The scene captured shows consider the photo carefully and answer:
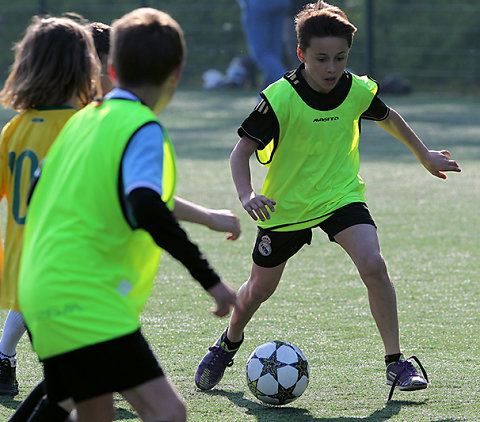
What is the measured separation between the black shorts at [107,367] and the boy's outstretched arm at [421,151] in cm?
227

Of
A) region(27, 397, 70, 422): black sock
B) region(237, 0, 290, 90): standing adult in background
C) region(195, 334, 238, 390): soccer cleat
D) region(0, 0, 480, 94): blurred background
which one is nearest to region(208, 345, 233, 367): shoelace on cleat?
region(195, 334, 238, 390): soccer cleat

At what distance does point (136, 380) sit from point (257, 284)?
1.83 metres

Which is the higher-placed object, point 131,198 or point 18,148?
point 131,198

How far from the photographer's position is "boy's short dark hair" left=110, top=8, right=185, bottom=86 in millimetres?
2779

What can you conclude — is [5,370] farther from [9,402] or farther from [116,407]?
[116,407]

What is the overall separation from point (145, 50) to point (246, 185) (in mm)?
1535

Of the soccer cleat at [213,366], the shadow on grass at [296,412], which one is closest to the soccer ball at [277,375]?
the shadow on grass at [296,412]

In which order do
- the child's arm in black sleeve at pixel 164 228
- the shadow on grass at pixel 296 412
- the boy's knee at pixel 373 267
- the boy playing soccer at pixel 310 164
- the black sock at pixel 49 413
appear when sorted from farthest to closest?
the boy playing soccer at pixel 310 164
the boy's knee at pixel 373 267
the shadow on grass at pixel 296 412
the black sock at pixel 49 413
the child's arm in black sleeve at pixel 164 228

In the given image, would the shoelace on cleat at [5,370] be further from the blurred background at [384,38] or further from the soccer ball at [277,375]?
the blurred background at [384,38]

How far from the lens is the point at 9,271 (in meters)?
3.46

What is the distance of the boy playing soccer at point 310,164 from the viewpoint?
4.37 m

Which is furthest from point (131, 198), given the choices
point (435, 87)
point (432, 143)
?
point (435, 87)

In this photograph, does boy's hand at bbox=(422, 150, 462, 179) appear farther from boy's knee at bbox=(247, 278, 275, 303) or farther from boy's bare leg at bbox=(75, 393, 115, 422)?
boy's bare leg at bbox=(75, 393, 115, 422)

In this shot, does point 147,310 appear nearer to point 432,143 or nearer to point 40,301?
point 40,301
